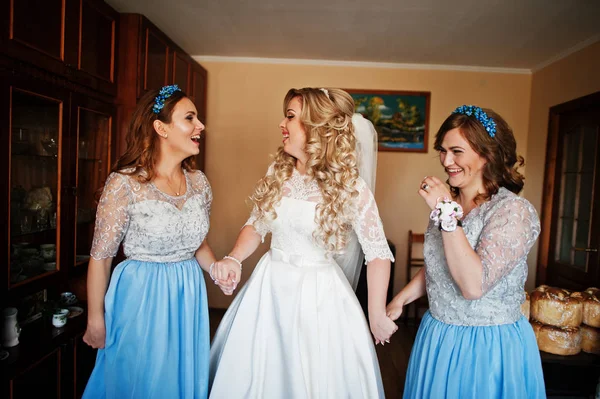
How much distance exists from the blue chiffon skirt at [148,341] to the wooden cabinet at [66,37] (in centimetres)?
126

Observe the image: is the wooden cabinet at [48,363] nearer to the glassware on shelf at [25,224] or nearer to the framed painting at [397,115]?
the glassware on shelf at [25,224]

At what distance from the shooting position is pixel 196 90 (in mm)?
4586

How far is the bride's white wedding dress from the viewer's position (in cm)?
177

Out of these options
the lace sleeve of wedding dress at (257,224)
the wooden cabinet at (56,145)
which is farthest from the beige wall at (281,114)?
the lace sleeve of wedding dress at (257,224)

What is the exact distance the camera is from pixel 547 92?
14.9 ft

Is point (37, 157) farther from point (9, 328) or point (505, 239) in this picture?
point (505, 239)

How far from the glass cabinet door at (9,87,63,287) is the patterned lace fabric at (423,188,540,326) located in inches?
81.9

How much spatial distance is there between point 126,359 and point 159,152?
3.18ft

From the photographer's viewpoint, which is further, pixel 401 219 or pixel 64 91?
pixel 401 219

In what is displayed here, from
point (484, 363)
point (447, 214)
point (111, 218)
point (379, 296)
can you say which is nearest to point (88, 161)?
point (111, 218)

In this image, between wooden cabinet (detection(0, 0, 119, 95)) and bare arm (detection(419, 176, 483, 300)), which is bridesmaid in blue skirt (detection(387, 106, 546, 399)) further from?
wooden cabinet (detection(0, 0, 119, 95))

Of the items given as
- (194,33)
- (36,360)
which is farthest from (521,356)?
(194,33)

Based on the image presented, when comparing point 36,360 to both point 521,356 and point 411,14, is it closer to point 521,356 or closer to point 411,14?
point 521,356

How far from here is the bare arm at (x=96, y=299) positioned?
1877 mm
